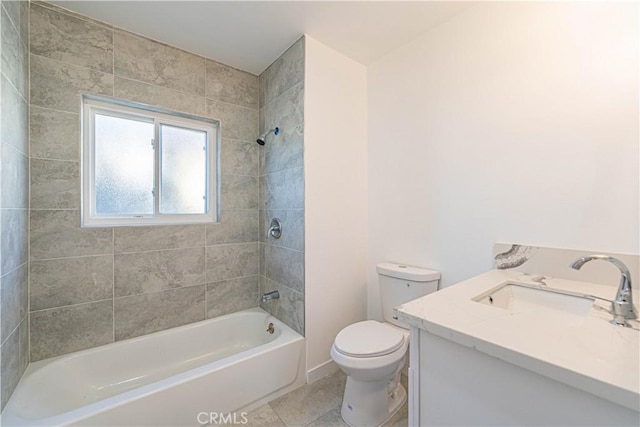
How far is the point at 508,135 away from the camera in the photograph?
54.1 inches

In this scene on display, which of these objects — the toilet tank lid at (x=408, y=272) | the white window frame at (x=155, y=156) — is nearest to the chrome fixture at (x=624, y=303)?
the toilet tank lid at (x=408, y=272)

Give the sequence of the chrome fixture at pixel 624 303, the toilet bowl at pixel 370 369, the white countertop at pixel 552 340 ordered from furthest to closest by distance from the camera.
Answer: the toilet bowl at pixel 370 369 → the chrome fixture at pixel 624 303 → the white countertop at pixel 552 340

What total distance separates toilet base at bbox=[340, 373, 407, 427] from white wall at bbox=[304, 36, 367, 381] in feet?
1.40

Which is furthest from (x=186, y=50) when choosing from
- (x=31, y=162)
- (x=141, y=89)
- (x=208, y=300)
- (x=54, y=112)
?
(x=208, y=300)

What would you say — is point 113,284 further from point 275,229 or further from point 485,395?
point 485,395

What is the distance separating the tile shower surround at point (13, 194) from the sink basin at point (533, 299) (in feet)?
6.66

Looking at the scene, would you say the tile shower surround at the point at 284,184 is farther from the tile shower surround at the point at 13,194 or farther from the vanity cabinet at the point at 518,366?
the tile shower surround at the point at 13,194

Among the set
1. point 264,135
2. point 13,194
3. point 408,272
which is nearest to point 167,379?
point 13,194

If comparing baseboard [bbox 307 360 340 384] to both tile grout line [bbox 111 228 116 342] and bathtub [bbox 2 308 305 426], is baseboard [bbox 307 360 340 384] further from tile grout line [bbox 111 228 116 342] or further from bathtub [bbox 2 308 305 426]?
tile grout line [bbox 111 228 116 342]

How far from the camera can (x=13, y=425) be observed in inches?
39.8

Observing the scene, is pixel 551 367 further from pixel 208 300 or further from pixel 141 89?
pixel 141 89

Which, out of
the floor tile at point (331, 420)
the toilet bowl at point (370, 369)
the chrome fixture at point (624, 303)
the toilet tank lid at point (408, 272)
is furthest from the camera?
the toilet tank lid at point (408, 272)

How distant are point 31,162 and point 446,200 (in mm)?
2456

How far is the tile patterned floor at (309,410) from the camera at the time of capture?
1433mm
